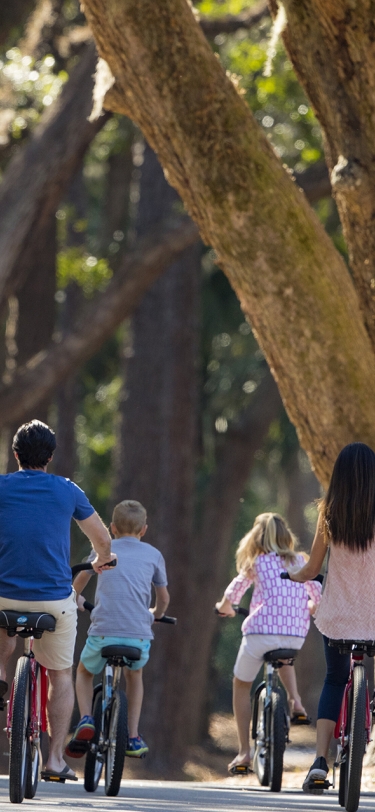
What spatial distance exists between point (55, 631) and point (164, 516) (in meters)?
13.8

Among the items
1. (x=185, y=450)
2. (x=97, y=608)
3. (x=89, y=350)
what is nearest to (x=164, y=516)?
(x=185, y=450)

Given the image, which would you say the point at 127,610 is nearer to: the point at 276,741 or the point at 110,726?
the point at 110,726

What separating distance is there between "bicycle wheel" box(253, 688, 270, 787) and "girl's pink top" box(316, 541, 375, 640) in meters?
1.84

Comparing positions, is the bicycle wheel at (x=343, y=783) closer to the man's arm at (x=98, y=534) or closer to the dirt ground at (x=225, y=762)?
the man's arm at (x=98, y=534)

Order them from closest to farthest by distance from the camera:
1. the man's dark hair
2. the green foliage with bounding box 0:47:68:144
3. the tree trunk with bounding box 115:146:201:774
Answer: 1. the man's dark hair
2. the green foliage with bounding box 0:47:68:144
3. the tree trunk with bounding box 115:146:201:774

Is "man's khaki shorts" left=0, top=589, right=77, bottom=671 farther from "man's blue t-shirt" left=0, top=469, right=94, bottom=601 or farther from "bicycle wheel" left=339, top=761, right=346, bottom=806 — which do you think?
"bicycle wheel" left=339, top=761, right=346, bottom=806

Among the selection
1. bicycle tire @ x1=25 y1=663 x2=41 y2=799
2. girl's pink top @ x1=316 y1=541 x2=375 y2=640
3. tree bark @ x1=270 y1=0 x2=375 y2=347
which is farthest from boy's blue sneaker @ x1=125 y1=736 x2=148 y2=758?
tree bark @ x1=270 y1=0 x2=375 y2=347

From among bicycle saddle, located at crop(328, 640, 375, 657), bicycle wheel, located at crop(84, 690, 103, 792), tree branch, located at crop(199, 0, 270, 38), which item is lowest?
bicycle wheel, located at crop(84, 690, 103, 792)

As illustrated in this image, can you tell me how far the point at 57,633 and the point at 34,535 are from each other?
0.51 metres

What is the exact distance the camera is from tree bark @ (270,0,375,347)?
8047mm

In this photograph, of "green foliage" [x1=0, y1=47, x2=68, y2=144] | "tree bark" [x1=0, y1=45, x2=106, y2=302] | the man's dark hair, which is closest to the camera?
the man's dark hair

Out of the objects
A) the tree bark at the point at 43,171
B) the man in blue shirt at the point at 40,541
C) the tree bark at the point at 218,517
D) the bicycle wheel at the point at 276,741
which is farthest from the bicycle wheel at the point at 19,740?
the tree bark at the point at 218,517

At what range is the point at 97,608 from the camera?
740cm

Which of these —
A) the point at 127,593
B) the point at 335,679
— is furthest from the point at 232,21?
the point at 335,679
